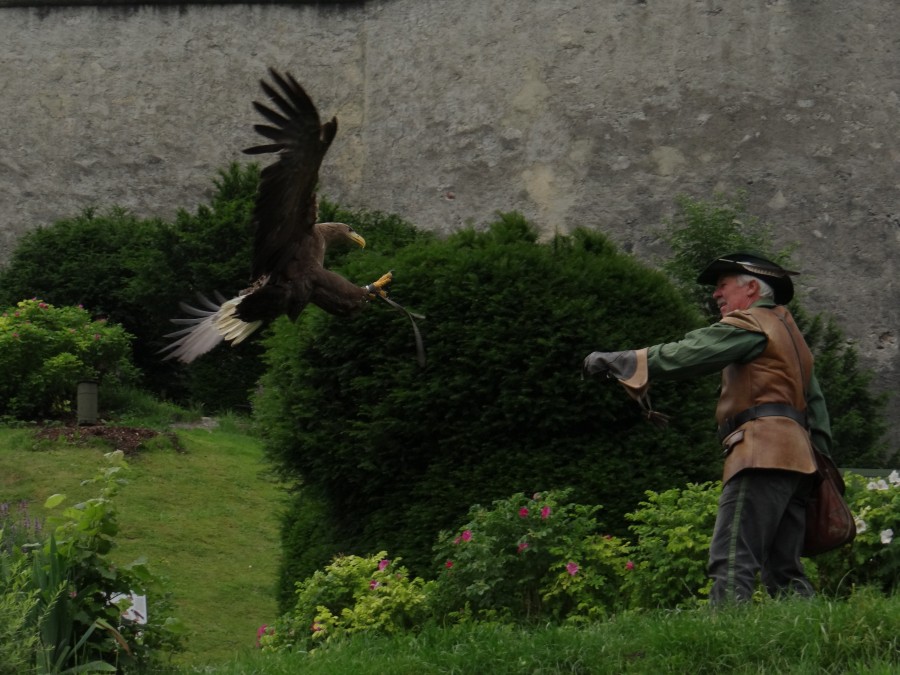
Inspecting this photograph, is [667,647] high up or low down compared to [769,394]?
down

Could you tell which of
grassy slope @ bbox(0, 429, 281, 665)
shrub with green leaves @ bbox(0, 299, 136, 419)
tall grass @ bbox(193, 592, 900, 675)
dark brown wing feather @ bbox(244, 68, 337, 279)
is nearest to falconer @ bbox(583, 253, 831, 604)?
tall grass @ bbox(193, 592, 900, 675)

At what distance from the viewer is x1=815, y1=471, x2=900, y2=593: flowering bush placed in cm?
632

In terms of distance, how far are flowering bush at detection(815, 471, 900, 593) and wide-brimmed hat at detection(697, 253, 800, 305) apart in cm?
109

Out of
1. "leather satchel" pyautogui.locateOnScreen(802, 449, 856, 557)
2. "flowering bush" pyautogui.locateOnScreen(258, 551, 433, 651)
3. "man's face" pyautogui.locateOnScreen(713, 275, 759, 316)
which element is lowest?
"flowering bush" pyautogui.locateOnScreen(258, 551, 433, 651)

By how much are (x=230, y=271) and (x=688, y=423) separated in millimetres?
10232

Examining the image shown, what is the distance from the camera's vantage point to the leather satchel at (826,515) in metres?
5.91

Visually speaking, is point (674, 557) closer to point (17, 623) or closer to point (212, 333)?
point (17, 623)

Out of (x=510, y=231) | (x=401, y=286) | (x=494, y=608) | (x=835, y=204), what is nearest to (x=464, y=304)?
(x=401, y=286)

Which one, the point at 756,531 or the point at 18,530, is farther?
the point at 18,530

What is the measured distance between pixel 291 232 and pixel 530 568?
2.15 m

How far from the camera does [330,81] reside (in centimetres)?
2238

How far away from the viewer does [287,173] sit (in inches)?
A: 284

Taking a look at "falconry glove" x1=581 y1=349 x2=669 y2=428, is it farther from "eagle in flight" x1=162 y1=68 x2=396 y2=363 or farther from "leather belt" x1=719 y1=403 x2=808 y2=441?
"eagle in flight" x1=162 y1=68 x2=396 y2=363

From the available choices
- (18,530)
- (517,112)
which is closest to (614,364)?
(18,530)
